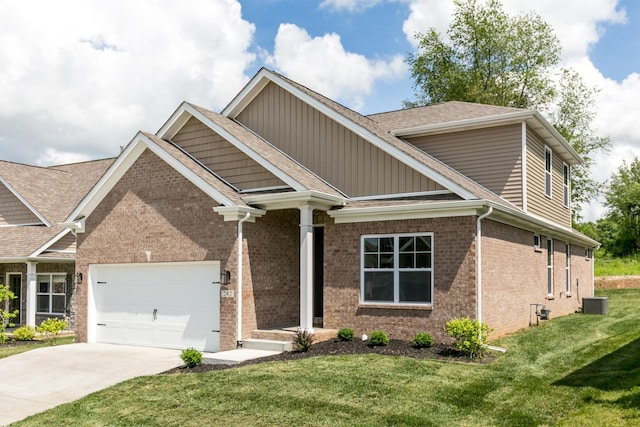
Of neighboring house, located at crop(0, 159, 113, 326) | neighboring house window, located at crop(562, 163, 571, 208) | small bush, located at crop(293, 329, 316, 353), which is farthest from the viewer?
neighboring house window, located at crop(562, 163, 571, 208)

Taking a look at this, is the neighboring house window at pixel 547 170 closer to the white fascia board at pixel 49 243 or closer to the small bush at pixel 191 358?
the small bush at pixel 191 358

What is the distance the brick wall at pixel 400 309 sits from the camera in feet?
46.0

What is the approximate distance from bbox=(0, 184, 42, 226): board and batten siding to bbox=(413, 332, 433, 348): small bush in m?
18.4

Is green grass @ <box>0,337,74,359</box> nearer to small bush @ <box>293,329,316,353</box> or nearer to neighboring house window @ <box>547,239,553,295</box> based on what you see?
small bush @ <box>293,329,316,353</box>

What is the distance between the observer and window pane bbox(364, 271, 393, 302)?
49.2 feet

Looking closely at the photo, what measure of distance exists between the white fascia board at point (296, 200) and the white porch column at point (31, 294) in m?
10.8

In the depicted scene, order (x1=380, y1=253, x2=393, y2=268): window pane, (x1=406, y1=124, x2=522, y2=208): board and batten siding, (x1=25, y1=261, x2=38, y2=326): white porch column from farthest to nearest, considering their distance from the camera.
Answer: (x1=25, y1=261, x2=38, y2=326): white porch column < (x1=406, y1=124, x2=522, y2=208): board and batten siding < (x1=380, y1=253, x2=393, y2=268): window pane

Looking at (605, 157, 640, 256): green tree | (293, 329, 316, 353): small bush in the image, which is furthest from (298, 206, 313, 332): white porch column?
(605, 157, 640, 256): green tree

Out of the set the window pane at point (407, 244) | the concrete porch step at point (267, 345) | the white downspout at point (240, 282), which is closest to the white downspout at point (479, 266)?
the window pane at point (407, 244)

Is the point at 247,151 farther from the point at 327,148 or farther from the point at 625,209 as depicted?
the point at 625,209

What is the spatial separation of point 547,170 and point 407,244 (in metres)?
8.82

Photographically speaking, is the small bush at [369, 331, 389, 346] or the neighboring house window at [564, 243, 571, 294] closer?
the small bush at [369, 331, 389, 346]

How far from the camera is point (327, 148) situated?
1738 centimetres

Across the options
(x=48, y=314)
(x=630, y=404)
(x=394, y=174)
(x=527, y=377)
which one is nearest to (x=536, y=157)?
(x=394, y=174)
